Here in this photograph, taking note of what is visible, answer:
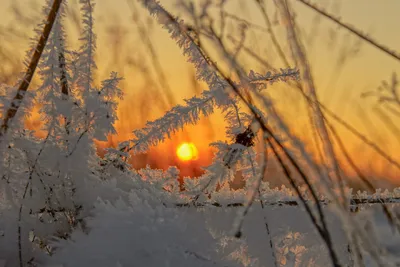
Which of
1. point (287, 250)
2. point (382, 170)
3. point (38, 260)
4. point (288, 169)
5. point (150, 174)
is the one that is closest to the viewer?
point (288, 169)

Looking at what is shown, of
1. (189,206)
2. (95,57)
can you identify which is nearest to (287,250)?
(189,206)

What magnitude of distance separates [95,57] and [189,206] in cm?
37

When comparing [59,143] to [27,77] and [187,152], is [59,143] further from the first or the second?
[187,152]

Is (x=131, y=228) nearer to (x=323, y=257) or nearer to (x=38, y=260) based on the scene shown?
(x=38, y=260)

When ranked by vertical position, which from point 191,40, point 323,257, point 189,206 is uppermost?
point 191,40

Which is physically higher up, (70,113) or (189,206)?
(70,113)

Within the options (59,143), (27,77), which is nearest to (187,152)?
(59,143)

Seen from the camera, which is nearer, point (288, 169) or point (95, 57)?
point (288, 169)

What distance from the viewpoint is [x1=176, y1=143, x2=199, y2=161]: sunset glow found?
1.62 metres

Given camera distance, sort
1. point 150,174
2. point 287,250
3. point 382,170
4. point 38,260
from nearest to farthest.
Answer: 1. point 38,260
2. point 287,250
3. point 150,174
4. point 382,170

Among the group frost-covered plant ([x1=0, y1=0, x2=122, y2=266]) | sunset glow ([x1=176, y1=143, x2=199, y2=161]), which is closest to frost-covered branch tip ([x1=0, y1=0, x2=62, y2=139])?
frost-covered plant ([x1=0, y1=0, x2=122, y2=266])

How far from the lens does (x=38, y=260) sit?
0.79 meters

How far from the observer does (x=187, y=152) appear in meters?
1.87

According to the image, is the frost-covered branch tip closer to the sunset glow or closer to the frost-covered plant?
the frost-covered plant
